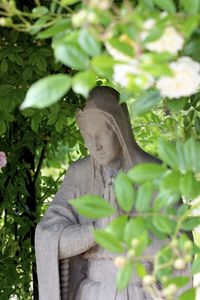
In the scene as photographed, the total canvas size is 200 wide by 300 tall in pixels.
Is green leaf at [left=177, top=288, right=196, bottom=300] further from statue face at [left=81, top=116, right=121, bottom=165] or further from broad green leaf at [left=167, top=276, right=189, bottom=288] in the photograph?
statue face at [left=81, top=116, right=121, bottom=165]

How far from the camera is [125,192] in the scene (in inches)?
45.7

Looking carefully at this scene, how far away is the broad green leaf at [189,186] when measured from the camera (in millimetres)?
1158

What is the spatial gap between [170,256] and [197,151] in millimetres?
163

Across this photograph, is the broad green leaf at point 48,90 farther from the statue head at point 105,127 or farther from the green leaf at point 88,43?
the statue head at point 105,127

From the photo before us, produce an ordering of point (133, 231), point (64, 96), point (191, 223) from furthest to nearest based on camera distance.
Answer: point (64, 96) → point (191, 223) → point (133, 231)

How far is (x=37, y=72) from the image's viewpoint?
7.10 feet

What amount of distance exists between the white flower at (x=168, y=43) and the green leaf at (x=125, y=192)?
215 millimetres

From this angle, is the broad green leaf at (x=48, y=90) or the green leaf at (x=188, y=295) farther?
the green leaf at (x=188, y=295)

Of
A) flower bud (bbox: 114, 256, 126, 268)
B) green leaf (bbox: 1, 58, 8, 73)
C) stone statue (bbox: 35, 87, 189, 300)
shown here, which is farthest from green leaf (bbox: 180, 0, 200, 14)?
green leaf (bbox: 1, 58, 8, 73)

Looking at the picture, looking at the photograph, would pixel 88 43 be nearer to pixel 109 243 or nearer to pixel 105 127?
pixel 109 243

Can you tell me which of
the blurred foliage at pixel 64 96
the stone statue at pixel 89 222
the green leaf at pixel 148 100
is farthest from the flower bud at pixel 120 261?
the stone statue at pixel 89 222

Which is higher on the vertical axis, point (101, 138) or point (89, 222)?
point (101, 138)

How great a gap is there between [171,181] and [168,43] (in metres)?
0.21

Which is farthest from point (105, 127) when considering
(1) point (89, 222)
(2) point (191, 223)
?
(2) point (191, 223)
